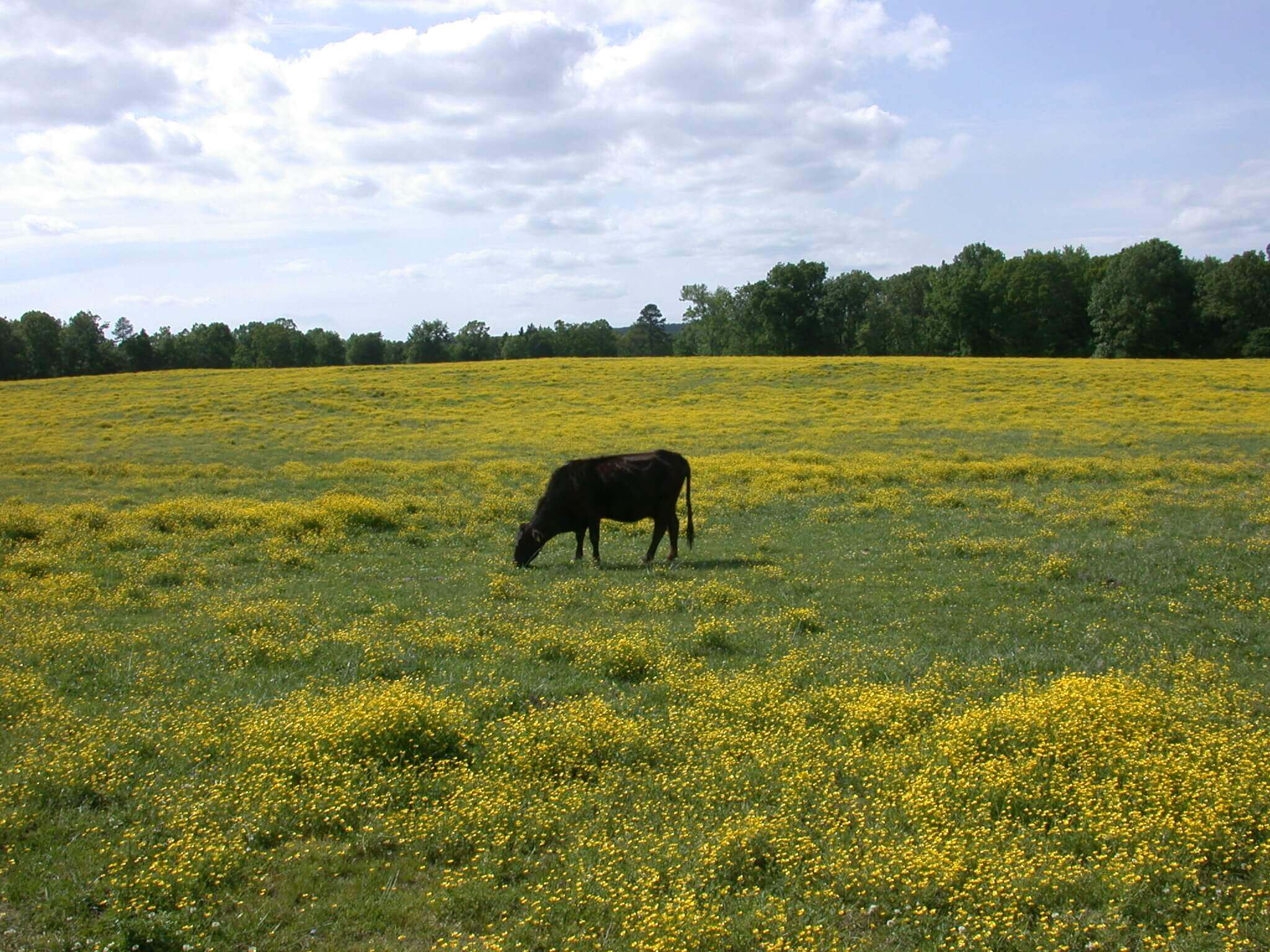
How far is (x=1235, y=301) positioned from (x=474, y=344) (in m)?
76.7

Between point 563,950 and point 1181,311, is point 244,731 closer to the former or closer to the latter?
point 563,950

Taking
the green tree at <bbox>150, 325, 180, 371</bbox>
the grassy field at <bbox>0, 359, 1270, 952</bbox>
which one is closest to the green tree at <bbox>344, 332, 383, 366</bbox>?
the green tree at <bbox>150, 325, 180, 371</bbox>

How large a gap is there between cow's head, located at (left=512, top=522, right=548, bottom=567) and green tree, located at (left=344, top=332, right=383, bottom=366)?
97841mm

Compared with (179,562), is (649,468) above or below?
above

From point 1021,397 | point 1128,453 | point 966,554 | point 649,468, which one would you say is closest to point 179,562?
point 649,468

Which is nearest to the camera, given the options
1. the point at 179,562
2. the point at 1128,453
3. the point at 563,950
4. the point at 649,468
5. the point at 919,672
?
the point at 563,950

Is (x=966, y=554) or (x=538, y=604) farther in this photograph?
(x=966, y=554)

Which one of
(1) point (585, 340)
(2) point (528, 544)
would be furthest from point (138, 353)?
(2) point (528, 544)

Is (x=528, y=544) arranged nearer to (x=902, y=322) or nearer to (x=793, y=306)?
(x=793, y=306)

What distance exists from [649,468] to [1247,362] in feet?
181

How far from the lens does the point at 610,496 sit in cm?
1725

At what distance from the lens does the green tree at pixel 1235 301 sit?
7656 centimetres

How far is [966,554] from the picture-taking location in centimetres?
1622

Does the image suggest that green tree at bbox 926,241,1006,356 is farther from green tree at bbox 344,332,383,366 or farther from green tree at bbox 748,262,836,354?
green tree at bbox 344,332,383,366
